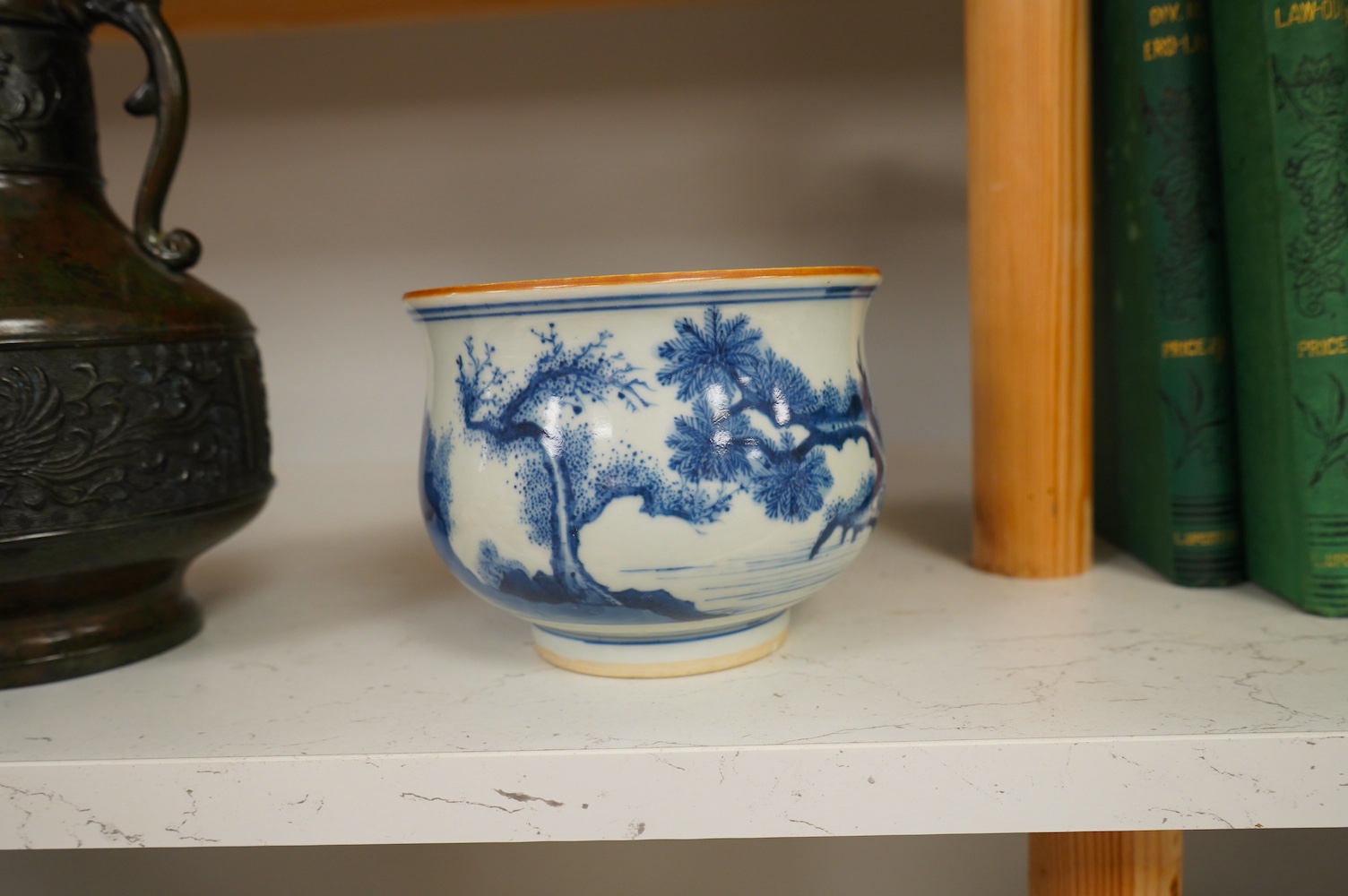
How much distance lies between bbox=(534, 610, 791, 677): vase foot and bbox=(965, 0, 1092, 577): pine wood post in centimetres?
19

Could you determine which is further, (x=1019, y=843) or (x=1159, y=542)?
(x=1019, y=843)

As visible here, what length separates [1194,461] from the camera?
0.54 meters

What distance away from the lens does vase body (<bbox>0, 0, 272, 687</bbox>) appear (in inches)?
16.9

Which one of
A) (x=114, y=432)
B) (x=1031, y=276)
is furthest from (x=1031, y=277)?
(x=114, y=432)

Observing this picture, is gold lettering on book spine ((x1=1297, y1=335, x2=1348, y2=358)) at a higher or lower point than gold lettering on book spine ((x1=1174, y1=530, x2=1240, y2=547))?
higher

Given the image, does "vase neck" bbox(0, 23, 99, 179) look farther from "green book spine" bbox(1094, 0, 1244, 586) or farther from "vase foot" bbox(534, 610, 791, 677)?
"green book spine" bbox(1094, 0, 1244, 586)

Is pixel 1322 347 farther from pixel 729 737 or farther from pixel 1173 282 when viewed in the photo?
pixel 729 737

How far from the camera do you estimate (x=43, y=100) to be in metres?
0.48

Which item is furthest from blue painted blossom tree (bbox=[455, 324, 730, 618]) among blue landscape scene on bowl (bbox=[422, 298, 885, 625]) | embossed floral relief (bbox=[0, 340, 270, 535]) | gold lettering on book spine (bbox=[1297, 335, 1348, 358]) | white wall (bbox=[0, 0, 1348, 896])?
white wall (bbox=[0, 0, 1348, 896])

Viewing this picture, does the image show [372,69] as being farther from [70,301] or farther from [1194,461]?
[1194,461]

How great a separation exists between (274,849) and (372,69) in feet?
2.28

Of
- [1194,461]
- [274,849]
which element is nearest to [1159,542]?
[1194,461]

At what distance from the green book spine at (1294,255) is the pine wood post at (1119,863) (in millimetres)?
142

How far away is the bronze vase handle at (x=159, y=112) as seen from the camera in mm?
504
